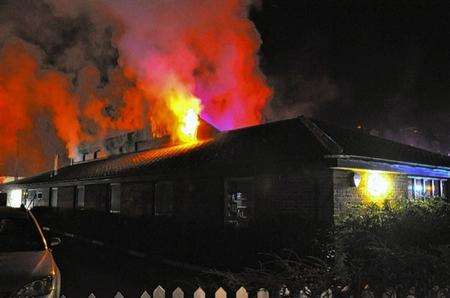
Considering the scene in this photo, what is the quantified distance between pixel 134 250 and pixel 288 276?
1031 centimetres

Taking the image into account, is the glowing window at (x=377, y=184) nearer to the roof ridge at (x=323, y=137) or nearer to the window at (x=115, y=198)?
the roof ridge at (x=323, y=137)

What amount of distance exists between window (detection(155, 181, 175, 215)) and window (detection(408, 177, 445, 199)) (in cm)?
815

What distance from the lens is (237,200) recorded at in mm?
13500

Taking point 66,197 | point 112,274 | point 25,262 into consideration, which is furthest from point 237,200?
point 66,197

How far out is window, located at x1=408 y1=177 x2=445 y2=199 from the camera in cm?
1400

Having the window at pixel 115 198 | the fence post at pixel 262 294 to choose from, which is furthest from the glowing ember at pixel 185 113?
the fence post at pixel 262 294

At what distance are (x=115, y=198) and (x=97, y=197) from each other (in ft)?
4.88

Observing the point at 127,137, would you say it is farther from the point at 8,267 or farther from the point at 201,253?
the point at 8,267

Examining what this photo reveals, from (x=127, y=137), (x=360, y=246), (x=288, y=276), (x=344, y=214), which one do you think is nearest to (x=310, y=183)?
(x=344, y=214)

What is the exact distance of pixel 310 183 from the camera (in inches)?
438

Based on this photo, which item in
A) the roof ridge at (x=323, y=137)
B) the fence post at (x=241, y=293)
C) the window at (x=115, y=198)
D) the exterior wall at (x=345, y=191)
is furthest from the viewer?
the window at (x=115, y=198)

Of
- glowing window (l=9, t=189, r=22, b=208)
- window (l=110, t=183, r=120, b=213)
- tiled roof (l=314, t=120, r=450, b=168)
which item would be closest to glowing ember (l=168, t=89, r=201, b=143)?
window (l=110, t=183, r=120, b=213)

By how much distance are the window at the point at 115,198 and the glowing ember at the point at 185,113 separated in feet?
14.2

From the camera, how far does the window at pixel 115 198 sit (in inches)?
760
